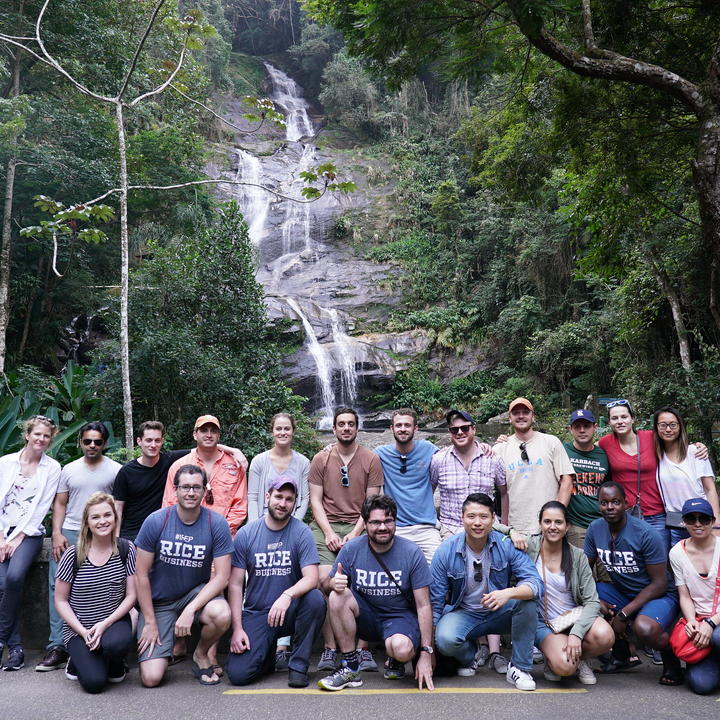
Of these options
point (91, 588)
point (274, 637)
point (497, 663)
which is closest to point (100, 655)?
point (91, 588)

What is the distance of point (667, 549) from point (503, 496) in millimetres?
1231

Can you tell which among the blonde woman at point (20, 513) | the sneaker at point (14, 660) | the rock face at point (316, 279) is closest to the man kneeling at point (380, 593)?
the sneaker at point (14, 660)

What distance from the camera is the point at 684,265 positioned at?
927cm

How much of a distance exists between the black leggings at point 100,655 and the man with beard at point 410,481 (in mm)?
2073

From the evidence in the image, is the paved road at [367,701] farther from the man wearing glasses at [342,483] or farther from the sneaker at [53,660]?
the man wearing glasses at [342,483]

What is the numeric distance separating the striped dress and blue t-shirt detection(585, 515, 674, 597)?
3.44 meters

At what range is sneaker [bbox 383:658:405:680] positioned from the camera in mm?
3818

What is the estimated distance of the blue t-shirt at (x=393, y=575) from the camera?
3820 millimetres

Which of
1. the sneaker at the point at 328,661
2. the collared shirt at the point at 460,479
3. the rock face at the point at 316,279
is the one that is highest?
the rock face at the point at 316,279

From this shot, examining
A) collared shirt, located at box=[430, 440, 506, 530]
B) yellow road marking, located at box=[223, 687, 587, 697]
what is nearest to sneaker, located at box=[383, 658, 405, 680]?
yellow road marking, located at box=[223, 687, 587, 697]

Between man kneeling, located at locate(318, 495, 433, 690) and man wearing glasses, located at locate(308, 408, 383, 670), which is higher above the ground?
man wearing glasses, located at locate(308, 408, 383, 670)

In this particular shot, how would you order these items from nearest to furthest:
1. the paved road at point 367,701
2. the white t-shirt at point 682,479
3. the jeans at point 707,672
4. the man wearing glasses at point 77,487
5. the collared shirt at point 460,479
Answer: the paved road at point 367,701 < the jeans at point 707,672 < the white t-shirt at point 682,479 < the man wearing glasses at point 77,487 < the collared shirt at point 460,479

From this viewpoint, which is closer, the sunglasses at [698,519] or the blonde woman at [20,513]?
the sunglasses at [698,519]

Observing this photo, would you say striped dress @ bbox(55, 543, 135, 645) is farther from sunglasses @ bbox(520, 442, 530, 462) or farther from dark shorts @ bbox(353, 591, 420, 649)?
sunglasses @ bbox(520, 442, 530, 462)
